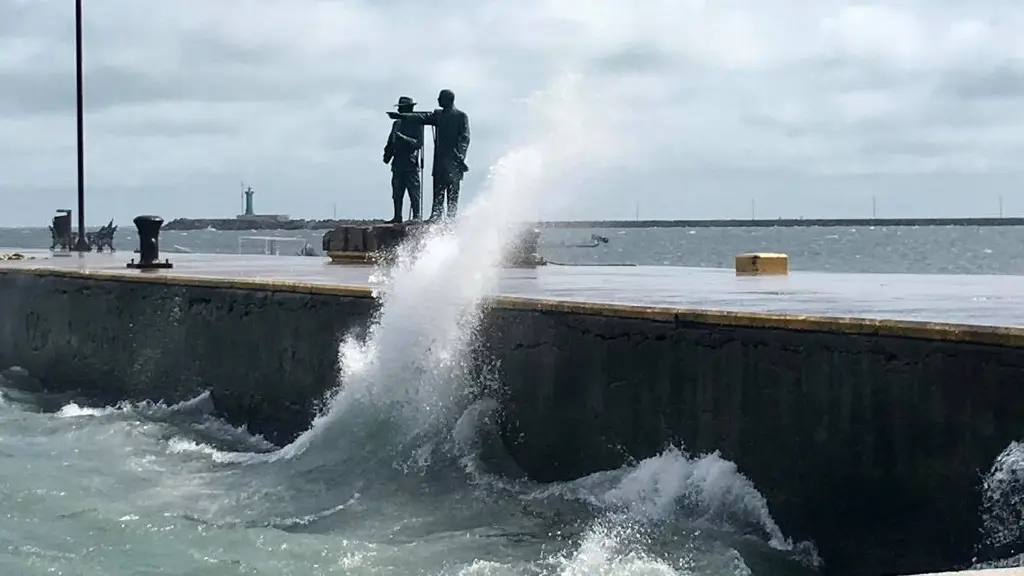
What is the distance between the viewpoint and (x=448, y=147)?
18797mm

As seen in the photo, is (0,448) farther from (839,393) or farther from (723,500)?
(839,393)

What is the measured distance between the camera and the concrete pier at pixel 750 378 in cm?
689

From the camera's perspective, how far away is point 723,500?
7848 mm

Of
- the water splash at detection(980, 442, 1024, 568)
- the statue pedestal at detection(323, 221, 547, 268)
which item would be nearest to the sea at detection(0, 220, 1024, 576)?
the water splash at detection(980, 442, 1024, 568)

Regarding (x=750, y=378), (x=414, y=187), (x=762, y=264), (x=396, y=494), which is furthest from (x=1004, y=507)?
(x=414, y=187)

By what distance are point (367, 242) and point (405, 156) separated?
4.52ft

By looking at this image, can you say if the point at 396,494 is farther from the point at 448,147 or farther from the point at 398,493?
the point at 448,147

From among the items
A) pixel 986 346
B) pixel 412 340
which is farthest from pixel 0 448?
pixel 986 346

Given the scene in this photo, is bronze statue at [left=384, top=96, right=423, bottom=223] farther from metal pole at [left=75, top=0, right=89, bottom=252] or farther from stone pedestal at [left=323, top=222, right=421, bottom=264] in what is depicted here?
metal pole at [left=75, top=0, right=89, bottom=252]

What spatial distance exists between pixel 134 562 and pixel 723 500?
328cm

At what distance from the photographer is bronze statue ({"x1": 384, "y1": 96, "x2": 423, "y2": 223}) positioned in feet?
65.2

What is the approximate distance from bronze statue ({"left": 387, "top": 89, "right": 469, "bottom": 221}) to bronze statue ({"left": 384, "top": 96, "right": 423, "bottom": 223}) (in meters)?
0.49

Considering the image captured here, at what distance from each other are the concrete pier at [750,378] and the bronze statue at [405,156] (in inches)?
248

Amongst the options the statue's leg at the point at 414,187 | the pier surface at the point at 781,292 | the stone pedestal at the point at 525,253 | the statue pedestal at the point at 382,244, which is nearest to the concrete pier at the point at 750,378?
the pier surface at the point at 781,292
